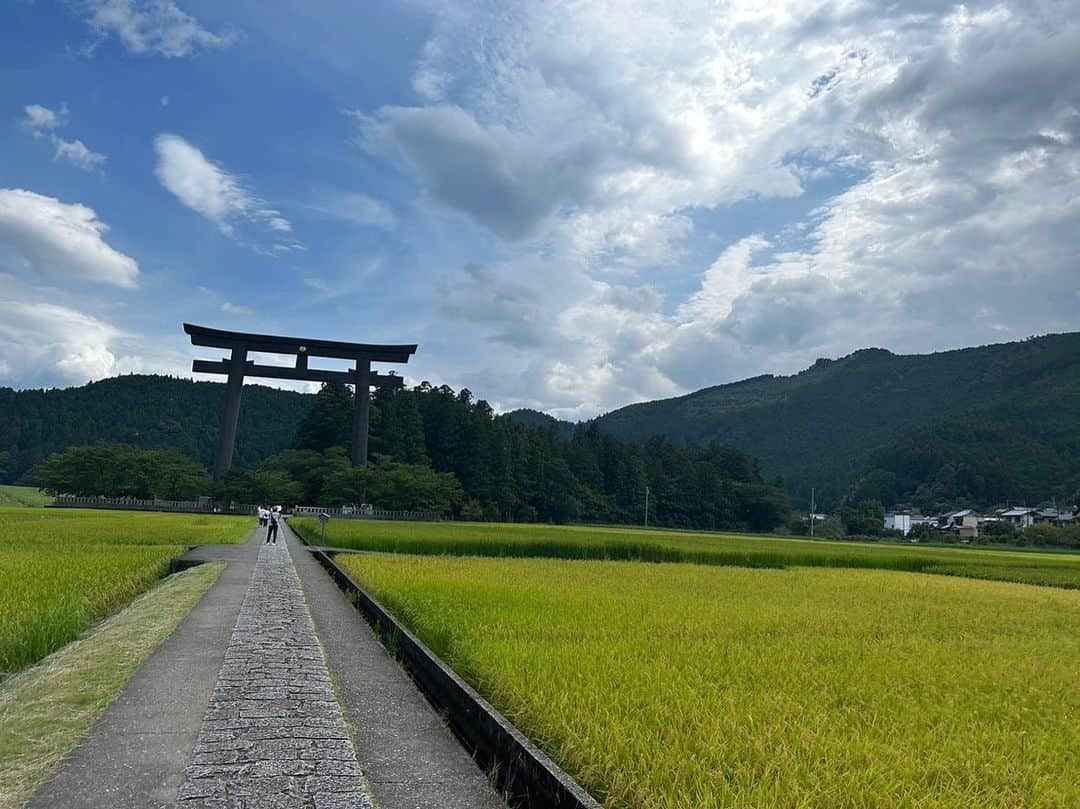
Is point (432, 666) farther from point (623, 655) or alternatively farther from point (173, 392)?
point (173, 392)

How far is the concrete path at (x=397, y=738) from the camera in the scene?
3.83 m

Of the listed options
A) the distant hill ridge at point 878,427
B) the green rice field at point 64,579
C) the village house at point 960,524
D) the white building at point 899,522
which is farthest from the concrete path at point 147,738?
the distant hill ridge at point 878,427

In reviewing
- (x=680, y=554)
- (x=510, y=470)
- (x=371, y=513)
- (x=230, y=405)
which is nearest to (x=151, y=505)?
(x=230, y=405)

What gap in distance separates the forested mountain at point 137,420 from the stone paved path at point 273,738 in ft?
325

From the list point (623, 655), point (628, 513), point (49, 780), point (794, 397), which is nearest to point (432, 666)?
point (623, 655)

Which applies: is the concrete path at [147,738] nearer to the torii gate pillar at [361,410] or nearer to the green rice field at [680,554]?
the green rice field at [680,554]

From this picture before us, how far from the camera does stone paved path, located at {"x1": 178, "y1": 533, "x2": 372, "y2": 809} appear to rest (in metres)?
3.61

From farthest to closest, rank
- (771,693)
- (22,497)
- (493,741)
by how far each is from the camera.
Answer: (22,497)
(771,693)
(493,741)

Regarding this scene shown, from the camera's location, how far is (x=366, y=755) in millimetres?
4355

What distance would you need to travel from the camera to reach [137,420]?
10400cm

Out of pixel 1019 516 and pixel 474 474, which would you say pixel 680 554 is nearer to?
pixel 474 474

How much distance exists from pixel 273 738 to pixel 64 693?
1.92 metres

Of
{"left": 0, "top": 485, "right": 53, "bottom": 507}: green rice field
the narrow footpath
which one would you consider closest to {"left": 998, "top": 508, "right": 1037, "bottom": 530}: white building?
the narrow footpath

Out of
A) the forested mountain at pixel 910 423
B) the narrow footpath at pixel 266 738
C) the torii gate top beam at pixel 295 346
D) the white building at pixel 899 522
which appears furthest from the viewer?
the forested mountain at pixel 910 423
